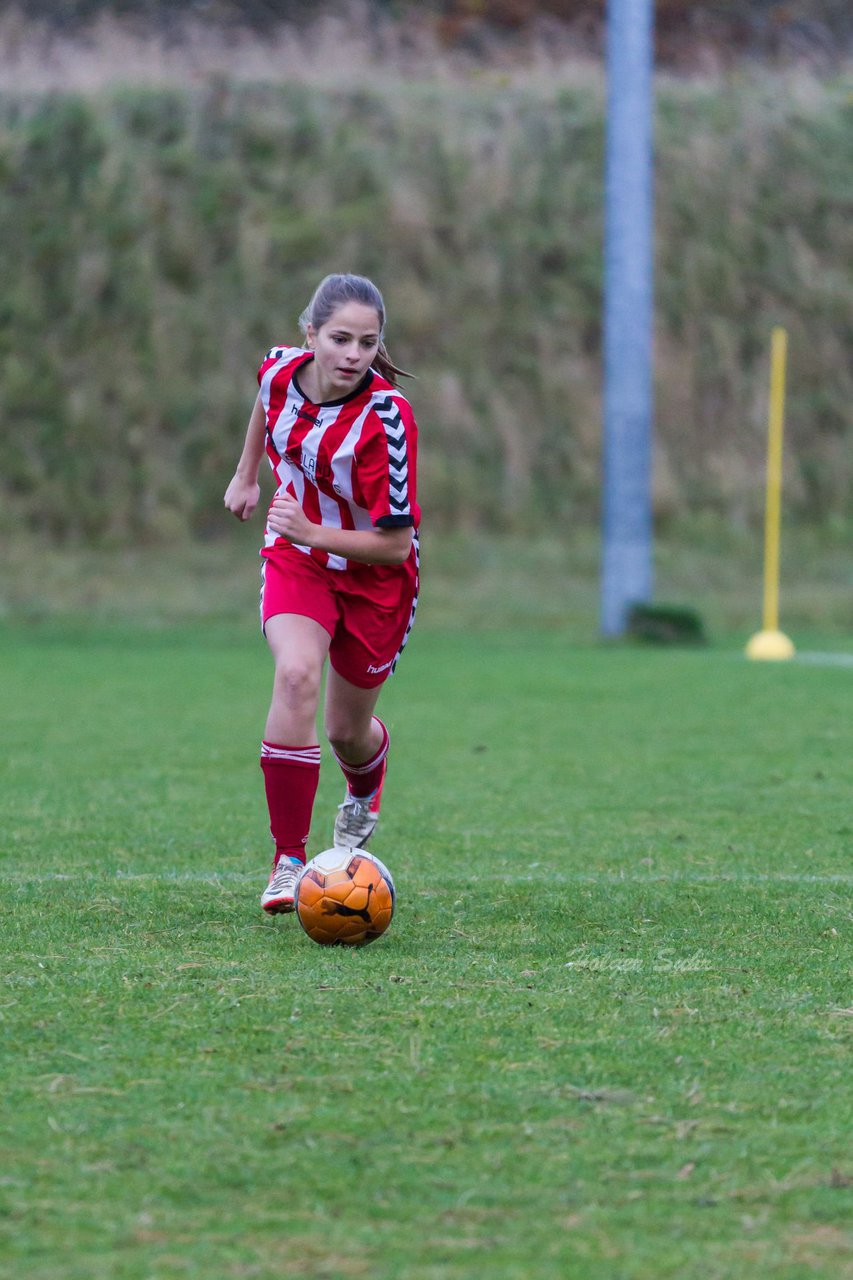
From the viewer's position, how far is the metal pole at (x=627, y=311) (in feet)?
44.0

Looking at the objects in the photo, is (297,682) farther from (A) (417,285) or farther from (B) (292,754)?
(A) (417,285)

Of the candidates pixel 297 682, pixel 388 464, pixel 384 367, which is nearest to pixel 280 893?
pixel 297 682

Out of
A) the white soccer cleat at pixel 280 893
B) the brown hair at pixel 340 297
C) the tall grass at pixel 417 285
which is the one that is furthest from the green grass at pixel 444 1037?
the tall grass at pixel 417 285

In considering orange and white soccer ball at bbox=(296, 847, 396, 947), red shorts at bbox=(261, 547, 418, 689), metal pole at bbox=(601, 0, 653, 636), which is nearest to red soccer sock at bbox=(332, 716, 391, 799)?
red shorts at bbox=(261, 547, 418, 689)

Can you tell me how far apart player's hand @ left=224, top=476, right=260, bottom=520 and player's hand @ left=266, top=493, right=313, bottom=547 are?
53 cm

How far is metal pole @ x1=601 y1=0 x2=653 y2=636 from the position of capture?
13.4 meters

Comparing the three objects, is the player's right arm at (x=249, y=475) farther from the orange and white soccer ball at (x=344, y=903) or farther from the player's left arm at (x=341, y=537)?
the orange and white soccer ball at (x=344, y=903)

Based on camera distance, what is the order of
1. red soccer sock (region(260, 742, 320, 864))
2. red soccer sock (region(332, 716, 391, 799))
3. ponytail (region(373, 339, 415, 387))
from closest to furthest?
1. red soccer sock (region(260, 742, 320, 864))
2. ponytail (region(373, 339, 415, 387))
3. red soccer sock (region(332, 716, 391, 799))

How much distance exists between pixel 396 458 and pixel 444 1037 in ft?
5.45

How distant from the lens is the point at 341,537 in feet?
13.7

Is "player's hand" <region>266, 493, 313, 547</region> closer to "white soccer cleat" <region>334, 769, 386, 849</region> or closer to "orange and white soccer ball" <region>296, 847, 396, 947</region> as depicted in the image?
"orange and white soccer ball" <region>296, 847, 396, 947</region>

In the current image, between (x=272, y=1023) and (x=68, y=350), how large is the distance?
1616 centimetres

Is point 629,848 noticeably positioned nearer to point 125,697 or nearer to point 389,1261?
point 389,1261

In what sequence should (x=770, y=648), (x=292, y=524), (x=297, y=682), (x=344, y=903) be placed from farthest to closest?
1. (x=770, y=648)
2. (x=297, y=682)
3. (x=292, y=524)
4. (x=344, y=903)
